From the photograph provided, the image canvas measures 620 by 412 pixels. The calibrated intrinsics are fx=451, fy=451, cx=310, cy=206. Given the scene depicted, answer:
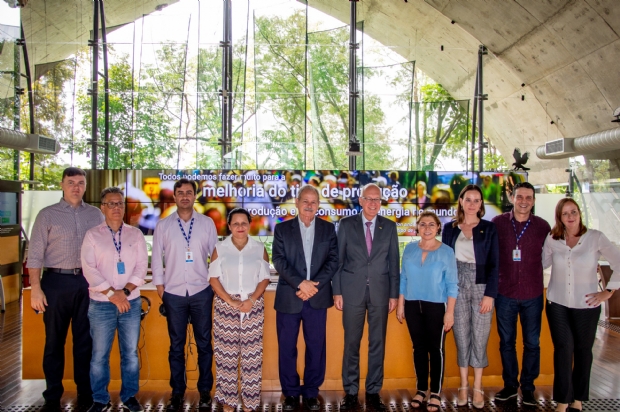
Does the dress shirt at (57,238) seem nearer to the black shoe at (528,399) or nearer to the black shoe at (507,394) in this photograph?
the black shoe at (507,394)

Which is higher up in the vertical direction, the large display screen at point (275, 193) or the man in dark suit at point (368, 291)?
the large display screen at point (275, 193)

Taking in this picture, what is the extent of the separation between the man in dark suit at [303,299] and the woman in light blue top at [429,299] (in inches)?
21.7

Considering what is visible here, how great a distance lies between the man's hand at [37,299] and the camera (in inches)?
121

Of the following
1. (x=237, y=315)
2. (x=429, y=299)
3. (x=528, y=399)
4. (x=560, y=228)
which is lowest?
(x=528, y=399)

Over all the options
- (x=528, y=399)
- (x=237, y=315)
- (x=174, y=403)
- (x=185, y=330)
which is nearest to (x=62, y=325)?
(x=185, y=330)

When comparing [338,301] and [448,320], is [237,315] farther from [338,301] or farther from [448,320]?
[448,320]

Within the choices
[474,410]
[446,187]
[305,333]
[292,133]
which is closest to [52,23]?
[292,133]

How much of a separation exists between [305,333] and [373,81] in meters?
7.28

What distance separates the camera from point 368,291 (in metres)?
3.23

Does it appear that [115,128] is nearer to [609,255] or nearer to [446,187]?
[446,187]

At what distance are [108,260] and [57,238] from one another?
43 centimetres

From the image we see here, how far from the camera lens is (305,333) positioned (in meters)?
3.26

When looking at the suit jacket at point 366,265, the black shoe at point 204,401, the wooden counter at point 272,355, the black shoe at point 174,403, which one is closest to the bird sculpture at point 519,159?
the wooden counter at point 272,355

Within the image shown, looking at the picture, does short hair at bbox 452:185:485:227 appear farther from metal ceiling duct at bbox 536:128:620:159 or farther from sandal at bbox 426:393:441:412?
metal ceiling duct at bbox 536:128:620:159
